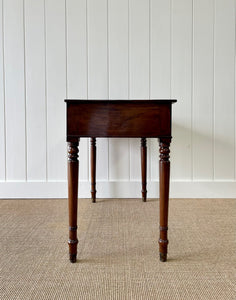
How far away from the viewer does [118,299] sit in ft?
3.04

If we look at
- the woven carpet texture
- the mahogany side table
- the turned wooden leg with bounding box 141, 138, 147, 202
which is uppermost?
the mahogany side table

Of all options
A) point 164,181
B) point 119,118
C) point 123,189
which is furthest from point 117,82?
point 164,181

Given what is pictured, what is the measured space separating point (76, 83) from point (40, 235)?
1042 millimetres

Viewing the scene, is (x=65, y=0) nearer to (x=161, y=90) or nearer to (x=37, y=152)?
(x=161, y=90)

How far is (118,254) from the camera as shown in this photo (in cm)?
124

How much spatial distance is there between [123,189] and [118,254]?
0.89m

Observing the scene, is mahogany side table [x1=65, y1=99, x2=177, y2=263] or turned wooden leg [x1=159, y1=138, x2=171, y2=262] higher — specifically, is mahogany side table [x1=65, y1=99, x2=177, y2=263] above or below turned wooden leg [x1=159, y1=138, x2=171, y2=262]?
above

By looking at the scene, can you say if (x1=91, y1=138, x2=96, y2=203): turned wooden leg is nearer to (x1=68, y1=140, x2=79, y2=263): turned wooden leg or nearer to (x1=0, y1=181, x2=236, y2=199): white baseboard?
(x1=0, y1=181, x2=236, y2=199): white baseboard

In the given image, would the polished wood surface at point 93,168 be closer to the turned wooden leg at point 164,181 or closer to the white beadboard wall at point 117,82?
the white beadboard wall at point 117,82

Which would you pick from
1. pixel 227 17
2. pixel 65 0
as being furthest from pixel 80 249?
pixel 227 17

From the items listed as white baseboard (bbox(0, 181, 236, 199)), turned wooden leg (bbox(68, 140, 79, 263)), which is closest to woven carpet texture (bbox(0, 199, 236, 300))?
turned wooden leg (bbox(68, 140, 79, 263))

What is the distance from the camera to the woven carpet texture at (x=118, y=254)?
38.7 inches

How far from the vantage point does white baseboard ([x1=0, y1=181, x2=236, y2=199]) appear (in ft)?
Answer: 6.94

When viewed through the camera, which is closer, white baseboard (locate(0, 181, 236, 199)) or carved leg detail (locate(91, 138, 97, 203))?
carved leg detail (locate(91, 138, 97, 203))
